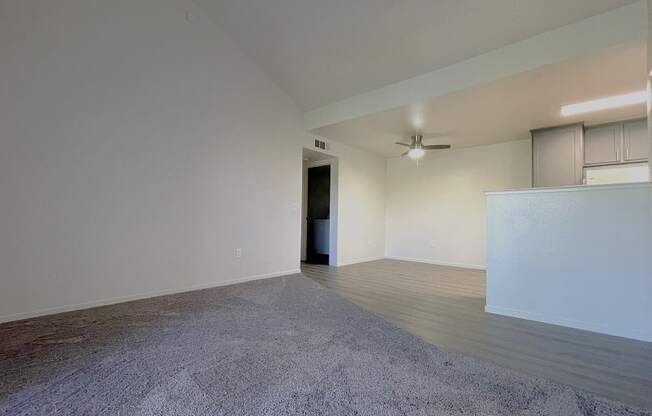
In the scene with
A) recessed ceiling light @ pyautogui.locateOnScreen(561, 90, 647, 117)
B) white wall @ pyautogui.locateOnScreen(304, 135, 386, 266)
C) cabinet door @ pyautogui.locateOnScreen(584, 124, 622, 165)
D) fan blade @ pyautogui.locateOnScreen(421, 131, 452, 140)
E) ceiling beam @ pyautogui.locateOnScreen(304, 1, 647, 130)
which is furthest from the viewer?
white wall @ pyautogui.locateOnScreen(304, 135, 386, 266)

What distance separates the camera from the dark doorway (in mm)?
6574

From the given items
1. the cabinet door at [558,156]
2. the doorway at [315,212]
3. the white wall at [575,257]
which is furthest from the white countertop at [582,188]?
the doorway at [315,212]

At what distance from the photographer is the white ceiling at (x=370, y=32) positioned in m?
2.67

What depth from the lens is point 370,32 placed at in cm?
324

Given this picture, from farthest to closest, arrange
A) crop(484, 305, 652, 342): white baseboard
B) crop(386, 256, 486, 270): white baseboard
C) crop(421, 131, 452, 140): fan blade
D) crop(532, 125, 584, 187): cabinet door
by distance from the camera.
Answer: crop(386, 256, 486, 270): white baseboard, crop(421, 131, 452, 140): fan blade, crop(532, 125, 584, 187): cabinet door, crop(484, 305, 652, 342): white baseboard

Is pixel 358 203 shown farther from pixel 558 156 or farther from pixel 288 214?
pixel 558 156

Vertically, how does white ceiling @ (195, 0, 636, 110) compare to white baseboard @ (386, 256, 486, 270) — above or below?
above

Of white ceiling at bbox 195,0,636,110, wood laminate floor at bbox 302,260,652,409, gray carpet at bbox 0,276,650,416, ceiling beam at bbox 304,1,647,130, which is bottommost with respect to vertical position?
wood laminate floor at bbox 302,260,652,409

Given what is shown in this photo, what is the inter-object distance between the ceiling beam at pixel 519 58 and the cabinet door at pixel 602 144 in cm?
228

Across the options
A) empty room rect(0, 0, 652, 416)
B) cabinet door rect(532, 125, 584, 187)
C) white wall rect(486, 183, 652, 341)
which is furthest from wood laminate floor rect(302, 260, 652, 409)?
cabinet door rect(532, 125, 584, 187)

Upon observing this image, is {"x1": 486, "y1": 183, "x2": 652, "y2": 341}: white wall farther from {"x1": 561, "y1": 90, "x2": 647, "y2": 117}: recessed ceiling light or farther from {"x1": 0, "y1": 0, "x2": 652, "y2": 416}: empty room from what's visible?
{"x1": 561, "y1": 90, "x2": 647, "y2": 117}: recessed ceiling light

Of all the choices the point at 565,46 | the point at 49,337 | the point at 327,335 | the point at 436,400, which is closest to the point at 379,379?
the point at 436,400

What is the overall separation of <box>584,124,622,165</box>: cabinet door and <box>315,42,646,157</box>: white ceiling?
0.16m

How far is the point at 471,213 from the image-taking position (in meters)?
5.77
